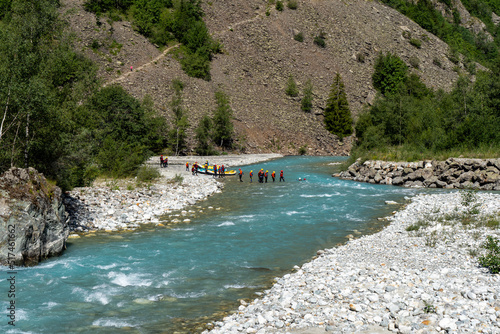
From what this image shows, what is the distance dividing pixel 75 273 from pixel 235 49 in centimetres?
8761

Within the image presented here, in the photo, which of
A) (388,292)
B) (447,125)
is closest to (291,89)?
(447,125)

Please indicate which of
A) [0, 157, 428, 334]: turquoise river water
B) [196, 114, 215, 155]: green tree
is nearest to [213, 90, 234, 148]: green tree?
[196, 114, 215, 155]: green tree

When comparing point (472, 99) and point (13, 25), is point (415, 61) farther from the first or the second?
point (13, 25)

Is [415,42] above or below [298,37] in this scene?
above

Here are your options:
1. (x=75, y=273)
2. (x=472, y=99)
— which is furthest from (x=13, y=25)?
(x=472, y=99)

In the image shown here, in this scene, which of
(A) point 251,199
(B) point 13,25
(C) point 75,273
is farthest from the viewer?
(A) point 251,199

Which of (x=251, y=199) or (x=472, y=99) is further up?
(x=472, y=99)

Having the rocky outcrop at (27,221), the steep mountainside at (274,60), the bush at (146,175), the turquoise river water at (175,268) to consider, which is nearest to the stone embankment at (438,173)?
the turquoise river water at (175,268)

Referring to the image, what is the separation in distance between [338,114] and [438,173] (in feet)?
179

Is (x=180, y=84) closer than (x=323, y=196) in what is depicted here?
No

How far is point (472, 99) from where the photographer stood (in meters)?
39.1

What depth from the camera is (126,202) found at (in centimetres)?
2291

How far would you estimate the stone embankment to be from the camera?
30.4 meters

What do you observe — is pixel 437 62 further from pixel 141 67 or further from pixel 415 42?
pixel 141 67
